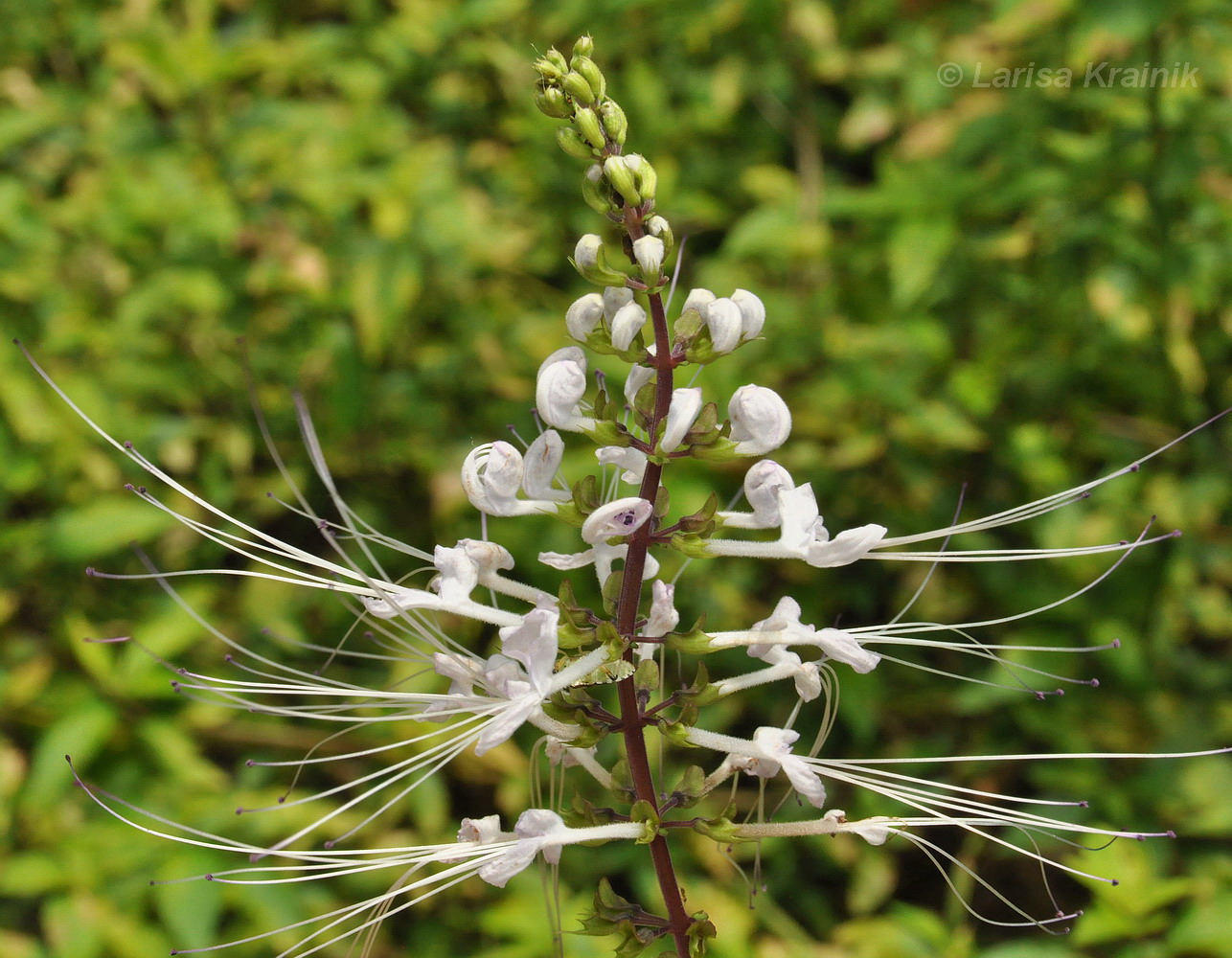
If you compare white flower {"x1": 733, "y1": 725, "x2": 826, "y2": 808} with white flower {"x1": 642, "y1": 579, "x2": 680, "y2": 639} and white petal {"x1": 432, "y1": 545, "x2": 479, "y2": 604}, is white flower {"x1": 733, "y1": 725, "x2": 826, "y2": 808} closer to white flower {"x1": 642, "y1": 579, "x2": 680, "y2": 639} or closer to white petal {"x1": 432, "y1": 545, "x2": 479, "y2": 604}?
white flower {"x1": 642, "y1": 579, "x2": 680, "y2": 639}

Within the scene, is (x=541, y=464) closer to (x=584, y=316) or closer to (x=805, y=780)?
(x=584, y=316)

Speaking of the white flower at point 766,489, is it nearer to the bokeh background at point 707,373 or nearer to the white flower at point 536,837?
the white flower at point 536,837

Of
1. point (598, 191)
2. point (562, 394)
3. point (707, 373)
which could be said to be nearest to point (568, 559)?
point (562, 394)

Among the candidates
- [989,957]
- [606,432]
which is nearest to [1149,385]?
[989,957]

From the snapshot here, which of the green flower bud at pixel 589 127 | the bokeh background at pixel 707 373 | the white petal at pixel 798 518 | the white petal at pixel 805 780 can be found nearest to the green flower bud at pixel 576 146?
the green flower bud at pixel 589 127

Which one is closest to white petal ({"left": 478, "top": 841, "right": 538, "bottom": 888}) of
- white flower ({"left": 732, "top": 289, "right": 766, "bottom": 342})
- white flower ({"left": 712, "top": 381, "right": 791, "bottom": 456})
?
white flower ({"left": 712, "top": 381, "right": 791, "bottom": 456})

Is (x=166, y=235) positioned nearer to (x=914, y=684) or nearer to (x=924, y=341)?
(x=924, y=341)

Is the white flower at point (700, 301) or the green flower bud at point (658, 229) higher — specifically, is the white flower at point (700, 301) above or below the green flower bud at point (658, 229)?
below
